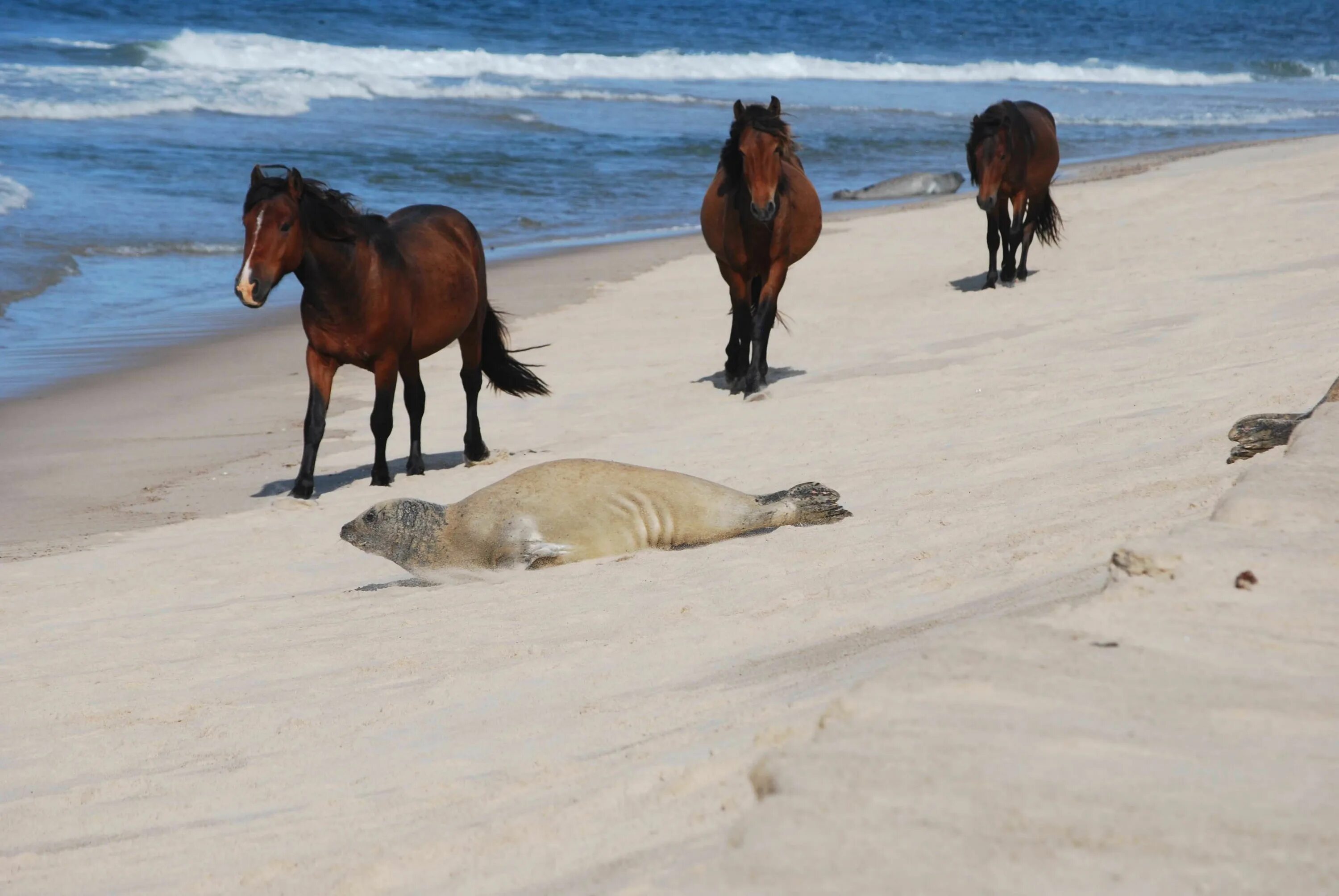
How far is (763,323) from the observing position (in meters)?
10.2

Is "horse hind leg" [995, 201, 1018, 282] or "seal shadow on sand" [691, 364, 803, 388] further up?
"horse hind leg" [995, 201, 1018, 282]

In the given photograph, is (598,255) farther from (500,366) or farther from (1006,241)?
(500,366)

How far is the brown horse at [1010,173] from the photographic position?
1335 cm

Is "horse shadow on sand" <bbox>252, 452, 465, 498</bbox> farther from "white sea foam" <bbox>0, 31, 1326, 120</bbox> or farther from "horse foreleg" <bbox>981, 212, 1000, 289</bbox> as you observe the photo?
"white sea foam" <bbox>0, 31, 1326, 120</bbox>

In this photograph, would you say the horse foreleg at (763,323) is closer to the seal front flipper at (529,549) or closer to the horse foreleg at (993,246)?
Result: the horse foreleg at (993,246)

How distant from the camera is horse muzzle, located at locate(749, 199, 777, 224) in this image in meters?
9.80

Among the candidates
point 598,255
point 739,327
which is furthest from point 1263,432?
point 598,255

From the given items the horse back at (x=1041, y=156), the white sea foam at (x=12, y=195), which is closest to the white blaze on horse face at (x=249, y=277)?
the horse back at (x=1041, y=156)

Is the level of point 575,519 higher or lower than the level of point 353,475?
higher

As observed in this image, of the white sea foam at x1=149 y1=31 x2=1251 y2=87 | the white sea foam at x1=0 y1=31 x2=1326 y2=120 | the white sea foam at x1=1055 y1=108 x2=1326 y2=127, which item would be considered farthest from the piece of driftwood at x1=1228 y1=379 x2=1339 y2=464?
the white sea foam at x1=149 y1=31 x2=1251 y2=87

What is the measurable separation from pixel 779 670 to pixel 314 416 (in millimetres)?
5053

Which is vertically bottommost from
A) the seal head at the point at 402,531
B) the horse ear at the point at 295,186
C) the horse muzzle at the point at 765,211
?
the seal head at the point at 402,531

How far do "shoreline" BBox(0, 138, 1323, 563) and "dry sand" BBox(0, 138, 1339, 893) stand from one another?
95mm

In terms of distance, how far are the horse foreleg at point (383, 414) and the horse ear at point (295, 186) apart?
1042 mm
